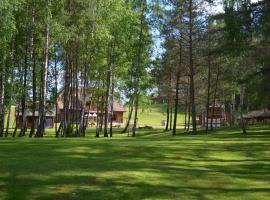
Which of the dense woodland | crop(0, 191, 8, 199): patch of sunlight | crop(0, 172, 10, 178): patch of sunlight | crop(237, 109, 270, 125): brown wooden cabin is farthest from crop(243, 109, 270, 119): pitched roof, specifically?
crop(0, 191, 8, 199): patch of sunlight

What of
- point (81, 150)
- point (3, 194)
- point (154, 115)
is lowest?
point (3, 194)

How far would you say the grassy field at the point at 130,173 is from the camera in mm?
11148

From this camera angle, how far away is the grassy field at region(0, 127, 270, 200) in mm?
11148

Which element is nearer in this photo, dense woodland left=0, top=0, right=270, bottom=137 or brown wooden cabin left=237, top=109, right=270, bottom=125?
dense woodland left=0, top=0, right=270, bottom=137

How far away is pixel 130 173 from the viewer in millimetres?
13180

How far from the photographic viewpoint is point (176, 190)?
11586 millimetres

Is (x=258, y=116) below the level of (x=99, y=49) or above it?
below

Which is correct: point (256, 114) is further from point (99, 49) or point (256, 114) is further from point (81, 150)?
point (81, 150)

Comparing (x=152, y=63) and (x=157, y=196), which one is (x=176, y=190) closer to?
(x=157, y=196)

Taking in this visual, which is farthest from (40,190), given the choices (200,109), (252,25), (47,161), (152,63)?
(200,109)

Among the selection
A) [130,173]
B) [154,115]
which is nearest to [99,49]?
[130,173]

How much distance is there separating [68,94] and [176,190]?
95.4ft

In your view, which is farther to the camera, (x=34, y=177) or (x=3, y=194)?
(x=34, y=177)

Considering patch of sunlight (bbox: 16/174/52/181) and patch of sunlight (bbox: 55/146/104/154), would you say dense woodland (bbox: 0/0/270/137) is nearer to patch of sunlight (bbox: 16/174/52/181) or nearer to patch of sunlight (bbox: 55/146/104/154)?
patch of sunlight (bbox: 55/146/104/154)
